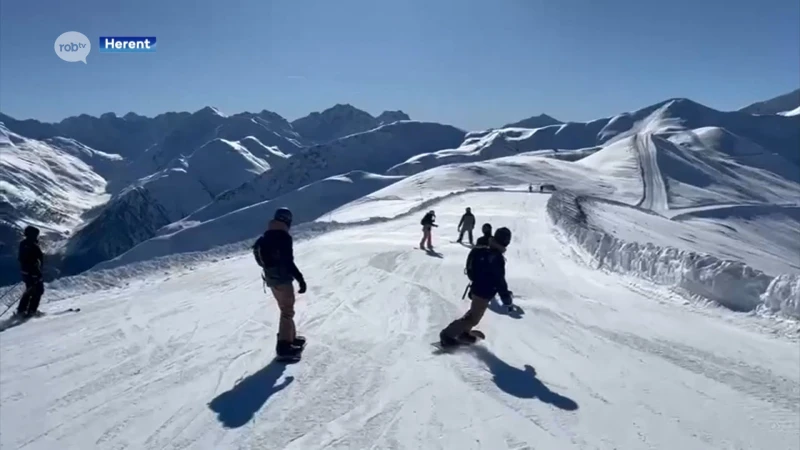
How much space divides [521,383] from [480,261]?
6.36ft

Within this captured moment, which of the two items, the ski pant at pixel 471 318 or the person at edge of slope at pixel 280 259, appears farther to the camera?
the ski pant at pixel 471 318

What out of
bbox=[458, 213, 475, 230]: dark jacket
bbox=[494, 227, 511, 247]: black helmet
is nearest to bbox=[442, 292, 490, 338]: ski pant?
bbox=[494, 227, 511, 247]: black helmet

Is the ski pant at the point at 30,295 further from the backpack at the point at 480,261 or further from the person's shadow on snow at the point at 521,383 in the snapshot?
the person's shadow on snow at the point at 521,383

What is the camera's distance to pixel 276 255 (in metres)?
7.76

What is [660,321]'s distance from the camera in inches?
435

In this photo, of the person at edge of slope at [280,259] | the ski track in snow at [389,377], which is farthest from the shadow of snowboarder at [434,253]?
the person at edge of slope at [280,259]

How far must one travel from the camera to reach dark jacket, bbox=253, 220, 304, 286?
7.77 metres

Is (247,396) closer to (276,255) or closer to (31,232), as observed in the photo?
(276,255)

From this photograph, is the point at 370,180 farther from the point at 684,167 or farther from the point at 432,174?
the point at 684,167

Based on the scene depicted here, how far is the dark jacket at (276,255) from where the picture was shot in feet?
25.5

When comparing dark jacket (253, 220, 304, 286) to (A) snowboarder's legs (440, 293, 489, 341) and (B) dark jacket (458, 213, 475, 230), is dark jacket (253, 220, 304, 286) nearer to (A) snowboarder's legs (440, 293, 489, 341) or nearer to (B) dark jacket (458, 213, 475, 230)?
(A) snowboarder's legs (440, 293, 489, 341)

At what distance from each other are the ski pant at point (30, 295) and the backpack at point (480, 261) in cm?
822

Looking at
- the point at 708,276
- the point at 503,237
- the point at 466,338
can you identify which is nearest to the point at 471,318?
the point at 466,338

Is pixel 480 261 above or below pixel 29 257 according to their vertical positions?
above
